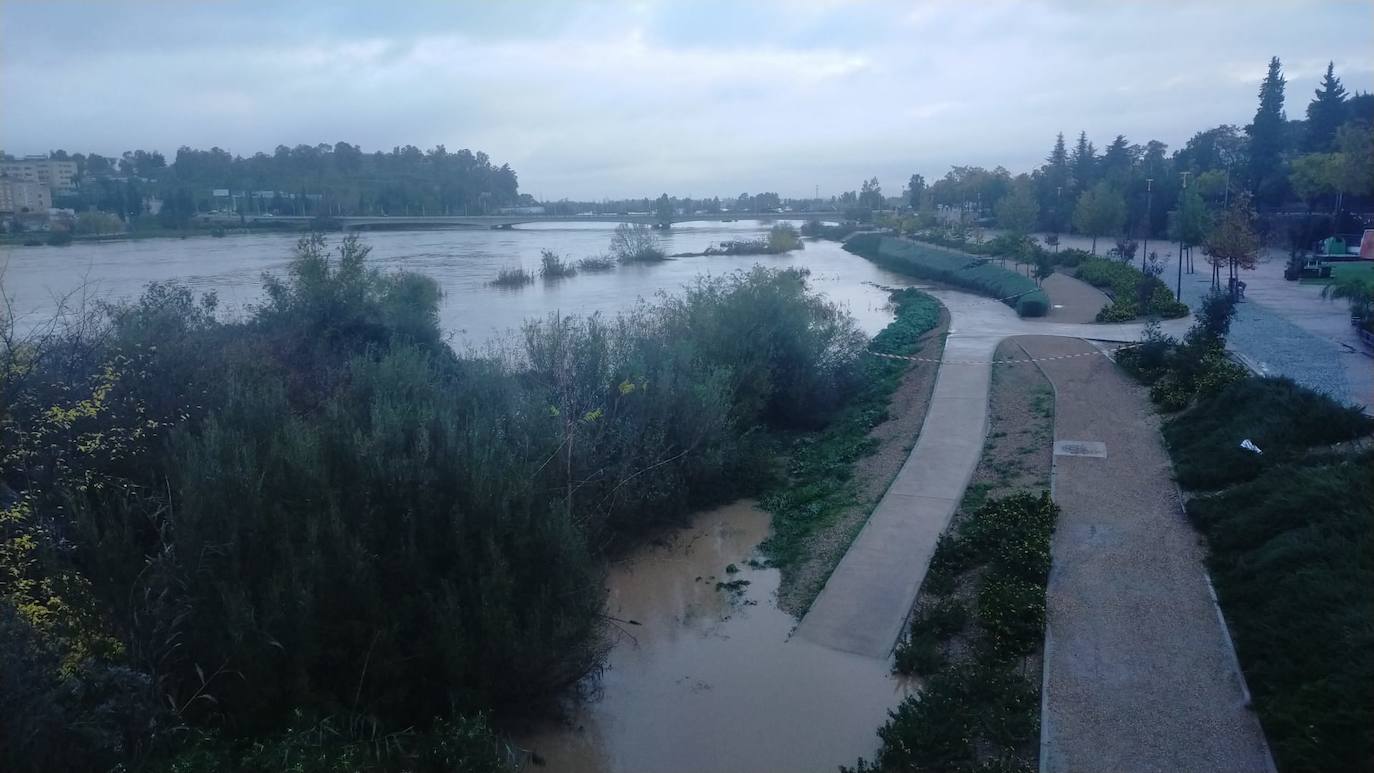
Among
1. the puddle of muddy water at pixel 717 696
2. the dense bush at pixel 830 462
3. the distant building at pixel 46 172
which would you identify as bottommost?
the puddle of muddy water at pixel 717 696

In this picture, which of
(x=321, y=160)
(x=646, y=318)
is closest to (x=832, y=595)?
(x=646, y=318)

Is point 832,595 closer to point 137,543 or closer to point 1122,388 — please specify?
point 137,543

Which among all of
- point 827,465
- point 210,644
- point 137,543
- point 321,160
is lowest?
point 827,465

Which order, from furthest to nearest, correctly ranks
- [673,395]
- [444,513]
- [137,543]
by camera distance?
[673,395], [444,513], [137,543]

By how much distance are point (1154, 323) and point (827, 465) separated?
8607 millimetres

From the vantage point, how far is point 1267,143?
151 ft

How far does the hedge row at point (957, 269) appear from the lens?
28.7 metres

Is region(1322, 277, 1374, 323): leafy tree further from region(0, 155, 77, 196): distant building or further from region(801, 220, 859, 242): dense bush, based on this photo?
region(801, 220, 859, 242): dense bush

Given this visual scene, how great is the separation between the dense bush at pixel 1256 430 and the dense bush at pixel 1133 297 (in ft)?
37.3

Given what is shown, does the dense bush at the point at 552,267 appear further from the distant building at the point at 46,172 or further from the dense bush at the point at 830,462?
the distant building at the point at 46,172

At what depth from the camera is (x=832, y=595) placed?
9.50 m

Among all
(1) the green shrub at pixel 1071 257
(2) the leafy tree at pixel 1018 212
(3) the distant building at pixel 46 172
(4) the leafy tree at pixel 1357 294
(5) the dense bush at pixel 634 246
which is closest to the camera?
(3) the distant building at pixel 46 172

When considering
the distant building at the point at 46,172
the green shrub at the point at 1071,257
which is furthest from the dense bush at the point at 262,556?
the green shrub at the point at 1071,257

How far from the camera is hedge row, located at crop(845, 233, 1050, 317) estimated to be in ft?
94.2
